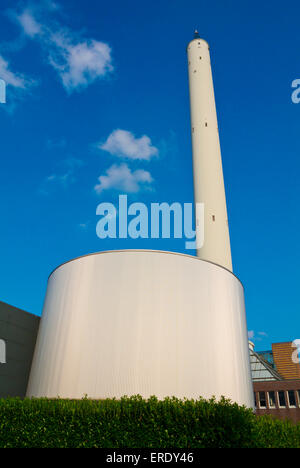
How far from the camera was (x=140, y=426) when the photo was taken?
11891 millimetres

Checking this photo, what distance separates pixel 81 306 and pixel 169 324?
5310mm

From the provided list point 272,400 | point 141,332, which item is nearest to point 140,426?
point 141,332

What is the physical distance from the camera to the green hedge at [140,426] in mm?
11312

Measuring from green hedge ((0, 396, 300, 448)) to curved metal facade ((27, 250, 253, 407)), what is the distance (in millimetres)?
5782

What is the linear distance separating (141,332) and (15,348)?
12.5m

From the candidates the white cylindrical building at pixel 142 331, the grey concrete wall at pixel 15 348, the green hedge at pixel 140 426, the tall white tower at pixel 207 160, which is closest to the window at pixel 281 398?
the tall white tower at pixel 207 160

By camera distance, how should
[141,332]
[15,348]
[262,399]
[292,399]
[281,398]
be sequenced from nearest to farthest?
[141,332], [15,348], [292,399], [281,398], [262,399]

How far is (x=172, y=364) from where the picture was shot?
61.9 ft

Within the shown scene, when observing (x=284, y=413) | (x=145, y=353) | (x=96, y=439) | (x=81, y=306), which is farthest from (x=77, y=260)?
(x=284, y=413)

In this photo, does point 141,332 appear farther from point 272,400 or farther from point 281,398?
point 272,400

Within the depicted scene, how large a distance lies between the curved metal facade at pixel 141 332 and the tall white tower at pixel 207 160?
502 inches

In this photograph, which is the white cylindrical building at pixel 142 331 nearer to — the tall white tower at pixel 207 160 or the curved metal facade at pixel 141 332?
the curved metal facade at pixel 141 332

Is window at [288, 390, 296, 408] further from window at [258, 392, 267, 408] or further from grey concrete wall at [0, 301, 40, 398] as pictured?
grey concrete wall at [0, 301, 40, 398]

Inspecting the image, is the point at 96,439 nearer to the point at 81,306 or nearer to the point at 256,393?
the point at 81,306
